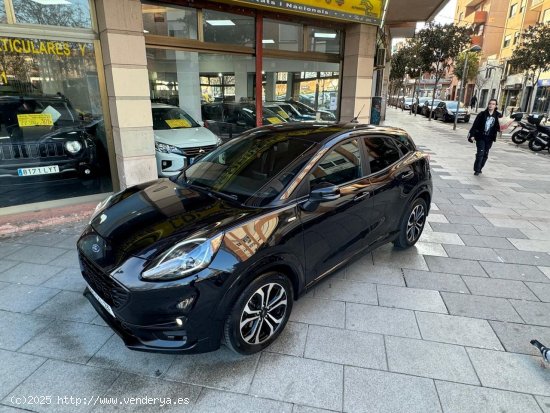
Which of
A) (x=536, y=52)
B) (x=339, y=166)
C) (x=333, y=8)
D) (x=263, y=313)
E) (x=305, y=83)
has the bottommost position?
(x=263, y=313)

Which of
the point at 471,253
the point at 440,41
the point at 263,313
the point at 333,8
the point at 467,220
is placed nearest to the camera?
the point at 263,313

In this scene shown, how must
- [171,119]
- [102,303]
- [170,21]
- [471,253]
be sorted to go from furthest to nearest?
[171,119] → [170,21] → [471,253] → [102,303]

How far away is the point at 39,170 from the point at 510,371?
20.4 ft

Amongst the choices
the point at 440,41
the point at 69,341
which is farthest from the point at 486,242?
the point at 440,41

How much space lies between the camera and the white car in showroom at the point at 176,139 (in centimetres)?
642

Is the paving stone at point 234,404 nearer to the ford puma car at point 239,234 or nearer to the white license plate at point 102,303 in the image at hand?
the ford puma car at point 239,234

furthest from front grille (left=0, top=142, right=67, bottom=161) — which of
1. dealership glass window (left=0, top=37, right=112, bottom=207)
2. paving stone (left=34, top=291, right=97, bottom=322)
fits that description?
paving stone (left=34, top=291, right=97, bottom=322)

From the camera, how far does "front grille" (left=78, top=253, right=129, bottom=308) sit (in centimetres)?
217

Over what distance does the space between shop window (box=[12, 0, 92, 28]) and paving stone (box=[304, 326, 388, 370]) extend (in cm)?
543

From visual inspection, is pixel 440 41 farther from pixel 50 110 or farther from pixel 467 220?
pixel 50 110

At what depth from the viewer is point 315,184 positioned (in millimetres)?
2838

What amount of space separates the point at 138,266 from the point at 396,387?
1850 mm

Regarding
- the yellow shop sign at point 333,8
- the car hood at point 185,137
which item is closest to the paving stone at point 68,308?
the car hood at point 185,137

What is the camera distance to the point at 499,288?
3564mm
